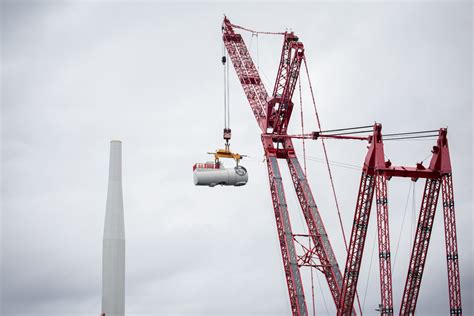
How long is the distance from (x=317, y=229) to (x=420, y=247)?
21173 mm

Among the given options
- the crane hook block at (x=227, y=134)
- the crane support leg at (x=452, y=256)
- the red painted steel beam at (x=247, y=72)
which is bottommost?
the crane support leg at (x=452, y=256)

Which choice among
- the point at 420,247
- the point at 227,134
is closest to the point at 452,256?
the point at 420,247

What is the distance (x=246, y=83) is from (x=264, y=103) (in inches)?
203

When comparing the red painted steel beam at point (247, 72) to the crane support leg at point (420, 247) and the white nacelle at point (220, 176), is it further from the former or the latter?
the crane support leg at point (420, 247)

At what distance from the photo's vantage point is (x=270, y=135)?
13012cm

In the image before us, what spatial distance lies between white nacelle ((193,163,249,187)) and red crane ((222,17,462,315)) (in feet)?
36.1

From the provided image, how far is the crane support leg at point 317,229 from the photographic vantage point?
389 feet

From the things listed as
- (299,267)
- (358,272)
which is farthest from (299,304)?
(358,272)

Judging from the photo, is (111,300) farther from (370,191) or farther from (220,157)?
(220,157)

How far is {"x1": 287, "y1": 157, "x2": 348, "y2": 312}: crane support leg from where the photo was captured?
119 metres

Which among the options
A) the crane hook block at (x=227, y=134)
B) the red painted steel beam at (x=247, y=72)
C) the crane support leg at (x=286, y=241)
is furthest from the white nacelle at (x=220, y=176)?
the red painted steel beam at (x=247, y=72)

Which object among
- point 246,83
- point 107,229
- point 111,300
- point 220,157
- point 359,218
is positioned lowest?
point 111,300

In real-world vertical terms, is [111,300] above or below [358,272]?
below

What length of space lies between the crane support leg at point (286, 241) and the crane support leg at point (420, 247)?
16.5m
